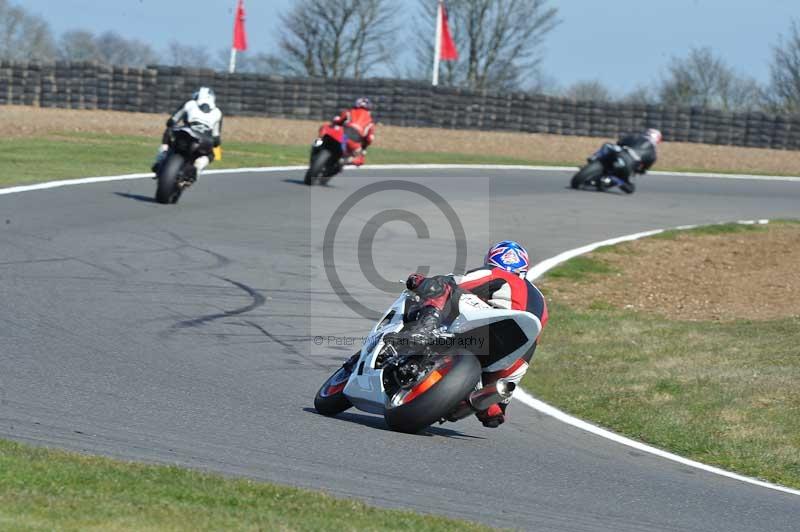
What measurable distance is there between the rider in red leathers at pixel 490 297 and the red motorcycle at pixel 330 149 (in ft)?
41.6

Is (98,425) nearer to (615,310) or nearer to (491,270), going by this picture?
(491,270)

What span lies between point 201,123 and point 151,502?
1250cm

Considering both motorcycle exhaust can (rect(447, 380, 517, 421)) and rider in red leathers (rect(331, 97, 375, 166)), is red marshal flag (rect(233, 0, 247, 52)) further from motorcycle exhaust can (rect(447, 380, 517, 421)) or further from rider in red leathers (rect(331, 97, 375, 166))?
motorcycle exhaust can (rect(447, 380, 517, 421))

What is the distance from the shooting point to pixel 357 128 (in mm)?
20781

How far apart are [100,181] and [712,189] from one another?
43.4 feet

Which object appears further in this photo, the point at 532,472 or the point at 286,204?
the point at 286,204

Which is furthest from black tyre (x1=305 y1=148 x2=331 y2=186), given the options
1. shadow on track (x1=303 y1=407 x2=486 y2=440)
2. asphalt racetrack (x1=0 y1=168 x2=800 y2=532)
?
shadow on track (x1=303 y1=407 x2=486 y2=440)

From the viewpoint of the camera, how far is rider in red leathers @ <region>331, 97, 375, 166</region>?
816 inches

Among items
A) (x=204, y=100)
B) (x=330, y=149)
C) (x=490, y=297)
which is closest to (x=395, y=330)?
(x=490, y=297)

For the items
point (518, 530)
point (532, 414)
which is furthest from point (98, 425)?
point (532, 414)

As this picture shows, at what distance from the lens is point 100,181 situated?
19203 millimetres

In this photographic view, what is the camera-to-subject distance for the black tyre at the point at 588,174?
957 inches

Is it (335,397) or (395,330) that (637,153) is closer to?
(335,397)

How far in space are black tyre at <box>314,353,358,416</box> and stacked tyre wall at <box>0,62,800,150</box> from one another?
85.4 feet
